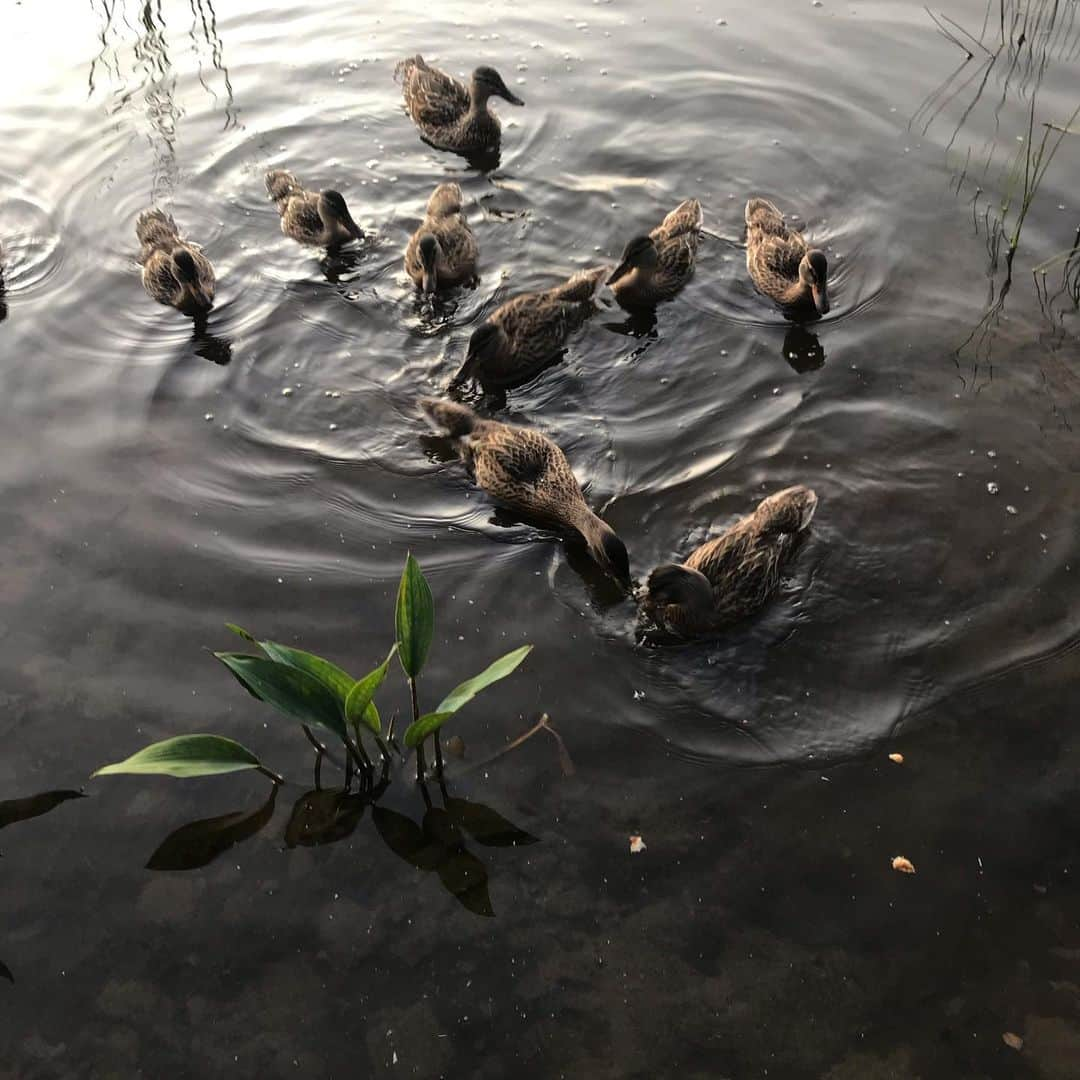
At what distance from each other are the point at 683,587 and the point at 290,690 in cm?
180

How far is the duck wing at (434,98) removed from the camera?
859cm

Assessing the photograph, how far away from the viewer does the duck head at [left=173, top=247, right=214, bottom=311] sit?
6.67m

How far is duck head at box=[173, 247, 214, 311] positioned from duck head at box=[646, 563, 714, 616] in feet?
12.3

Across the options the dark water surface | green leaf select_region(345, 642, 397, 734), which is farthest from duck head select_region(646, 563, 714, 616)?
green leaf select_region(345, 642, 397, 734)

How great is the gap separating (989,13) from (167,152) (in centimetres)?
711

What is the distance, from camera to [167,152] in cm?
858

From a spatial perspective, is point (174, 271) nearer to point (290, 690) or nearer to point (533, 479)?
point (533, 479)

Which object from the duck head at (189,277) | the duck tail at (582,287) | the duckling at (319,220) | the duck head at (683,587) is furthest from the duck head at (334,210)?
the duck head at (683,587)

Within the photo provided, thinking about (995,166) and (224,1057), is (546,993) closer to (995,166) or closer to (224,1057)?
(224,1057)

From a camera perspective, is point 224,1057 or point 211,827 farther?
point 211,827

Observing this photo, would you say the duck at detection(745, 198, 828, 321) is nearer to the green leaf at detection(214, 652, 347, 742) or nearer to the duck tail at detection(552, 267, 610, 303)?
the duck tail at detection(552, 267, 610, 303)

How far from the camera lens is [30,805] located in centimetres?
431

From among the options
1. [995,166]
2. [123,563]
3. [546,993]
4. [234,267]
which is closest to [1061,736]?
[546,993]

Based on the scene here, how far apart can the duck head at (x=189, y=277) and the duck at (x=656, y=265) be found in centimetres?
264
